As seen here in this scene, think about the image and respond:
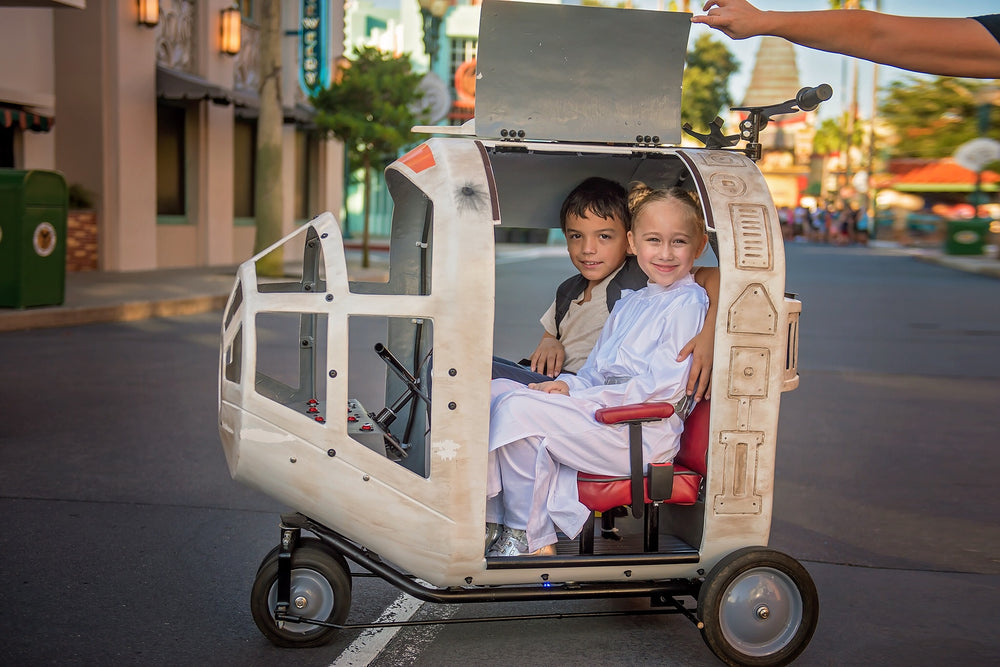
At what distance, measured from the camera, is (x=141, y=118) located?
65.6 ft

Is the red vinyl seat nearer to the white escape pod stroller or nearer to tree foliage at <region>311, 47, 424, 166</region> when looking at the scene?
the white escape pod stroller

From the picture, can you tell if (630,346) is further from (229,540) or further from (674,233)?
(229,540)

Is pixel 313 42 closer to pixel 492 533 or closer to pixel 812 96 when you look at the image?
pixel 812 96

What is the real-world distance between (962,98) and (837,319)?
89.6 feet

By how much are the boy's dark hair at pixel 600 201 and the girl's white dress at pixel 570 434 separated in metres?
0.64

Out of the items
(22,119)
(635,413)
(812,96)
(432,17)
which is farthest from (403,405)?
(432,17)

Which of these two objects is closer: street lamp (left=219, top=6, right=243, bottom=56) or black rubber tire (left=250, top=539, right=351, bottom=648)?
black rubber tire (left=250, top=539, right=351, bottom=648)

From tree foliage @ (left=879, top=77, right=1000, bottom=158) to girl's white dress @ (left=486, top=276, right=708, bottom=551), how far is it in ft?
122

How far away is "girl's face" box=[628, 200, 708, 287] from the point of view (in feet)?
13.2

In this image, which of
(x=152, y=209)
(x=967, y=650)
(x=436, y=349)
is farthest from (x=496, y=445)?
(x=152, y=209)

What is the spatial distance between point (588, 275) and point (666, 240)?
606mm

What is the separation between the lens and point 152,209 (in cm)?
2038

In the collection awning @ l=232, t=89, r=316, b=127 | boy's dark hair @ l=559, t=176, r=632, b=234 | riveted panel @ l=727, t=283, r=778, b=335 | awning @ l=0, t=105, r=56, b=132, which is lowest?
riveted panel @ l=727, t=283, r=778, b=335

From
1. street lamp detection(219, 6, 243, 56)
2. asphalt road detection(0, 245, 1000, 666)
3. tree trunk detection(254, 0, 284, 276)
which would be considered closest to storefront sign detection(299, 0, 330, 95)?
street lamp detection(219, 6, 243, 56)
